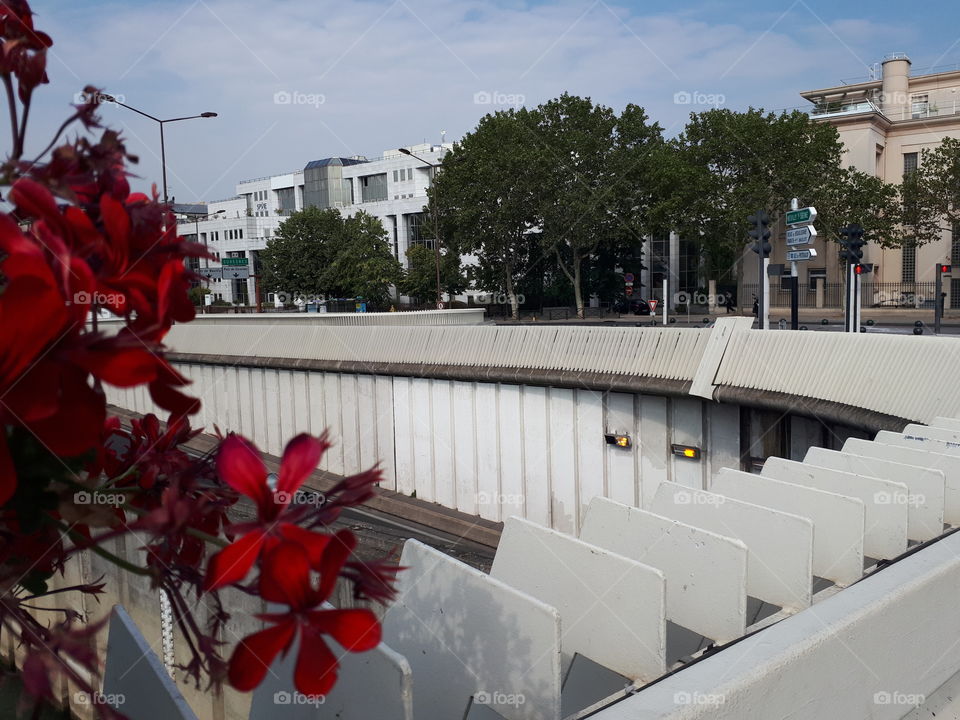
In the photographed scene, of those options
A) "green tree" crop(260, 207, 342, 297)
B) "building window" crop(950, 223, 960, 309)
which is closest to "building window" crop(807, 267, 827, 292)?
"building window" crop(950, 223, 960, 309)

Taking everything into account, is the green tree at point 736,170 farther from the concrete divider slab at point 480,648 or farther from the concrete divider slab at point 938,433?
the concrete divider slab at point 480,648

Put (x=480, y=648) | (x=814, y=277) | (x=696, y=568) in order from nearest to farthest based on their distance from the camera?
1. (x=480, y=648)
2. (x=696, y=568)
3. (x=814, y=277)

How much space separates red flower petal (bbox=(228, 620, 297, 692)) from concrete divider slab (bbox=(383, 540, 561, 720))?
43.4 inches

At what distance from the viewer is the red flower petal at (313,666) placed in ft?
2.83

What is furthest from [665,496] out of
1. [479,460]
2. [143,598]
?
[479,460]

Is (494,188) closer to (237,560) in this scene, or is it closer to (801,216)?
(801,216)

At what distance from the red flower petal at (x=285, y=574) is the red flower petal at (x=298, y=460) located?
0.25 ft

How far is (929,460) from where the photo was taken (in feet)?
13.3

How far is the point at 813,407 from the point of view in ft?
34.5

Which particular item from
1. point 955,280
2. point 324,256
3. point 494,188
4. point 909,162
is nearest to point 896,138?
point 909,162

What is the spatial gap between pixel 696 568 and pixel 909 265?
207 feet

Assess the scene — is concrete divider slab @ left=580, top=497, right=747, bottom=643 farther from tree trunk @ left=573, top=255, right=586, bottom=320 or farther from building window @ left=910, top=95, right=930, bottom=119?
building window @ left=910, top=95, right=930, bottom=119

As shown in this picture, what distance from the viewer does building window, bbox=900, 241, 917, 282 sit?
56844 mm

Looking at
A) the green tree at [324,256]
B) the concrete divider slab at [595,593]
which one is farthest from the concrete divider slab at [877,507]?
the green tree at [324,256]
